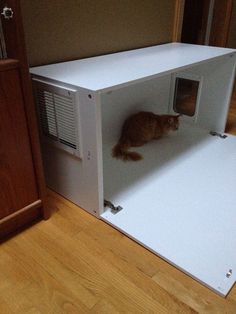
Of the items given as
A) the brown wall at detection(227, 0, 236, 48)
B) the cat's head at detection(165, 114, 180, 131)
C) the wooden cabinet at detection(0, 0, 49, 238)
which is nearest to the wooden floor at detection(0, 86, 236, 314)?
the wooden cabinet at detection(0, 0, 49, 238)

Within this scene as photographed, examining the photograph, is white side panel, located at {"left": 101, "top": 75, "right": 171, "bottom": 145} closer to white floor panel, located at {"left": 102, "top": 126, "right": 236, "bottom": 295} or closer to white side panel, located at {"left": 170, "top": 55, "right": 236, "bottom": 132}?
white floor panel, located at {"left": 102, "top": 126, "right": 236, "bottom": 295}

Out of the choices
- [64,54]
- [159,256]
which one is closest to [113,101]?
[64,54]

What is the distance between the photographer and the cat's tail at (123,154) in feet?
5.48

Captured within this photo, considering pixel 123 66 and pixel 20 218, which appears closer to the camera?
pixel 20 218

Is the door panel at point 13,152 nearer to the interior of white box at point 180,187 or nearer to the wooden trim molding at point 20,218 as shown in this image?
the wooden trim molding at point 20,218

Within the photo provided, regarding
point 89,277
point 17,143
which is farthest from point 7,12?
point 89,277

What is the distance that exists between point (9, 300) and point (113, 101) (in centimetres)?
119

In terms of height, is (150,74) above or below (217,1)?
below

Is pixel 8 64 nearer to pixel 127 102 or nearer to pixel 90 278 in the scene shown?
pixel 90 278

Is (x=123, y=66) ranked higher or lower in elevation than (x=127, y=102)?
higher

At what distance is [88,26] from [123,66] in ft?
1.10

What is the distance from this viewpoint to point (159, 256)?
3.47ft

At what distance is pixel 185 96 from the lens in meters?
2.20

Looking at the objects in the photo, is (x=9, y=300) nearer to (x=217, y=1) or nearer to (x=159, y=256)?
(x=159, y=256)
